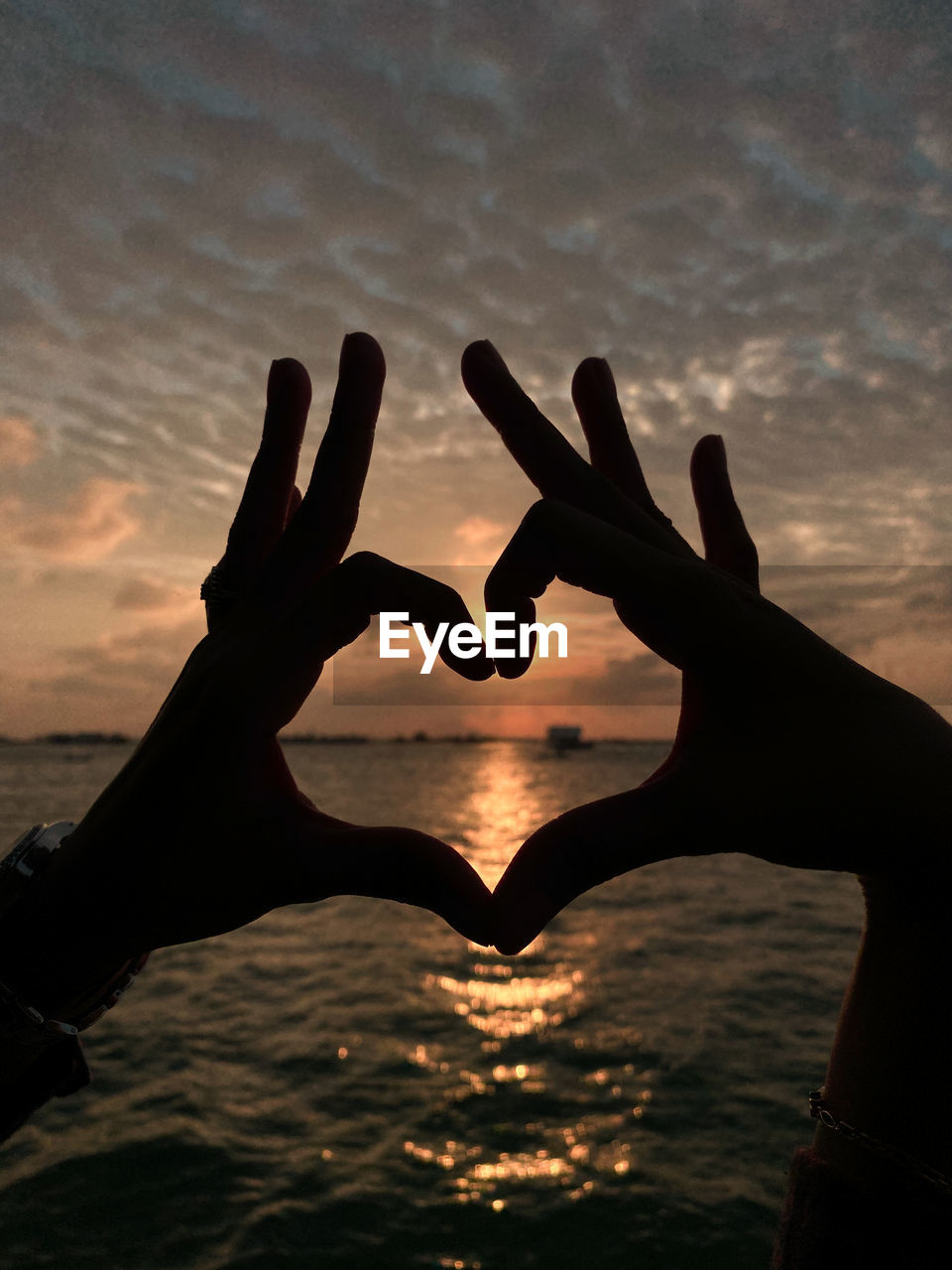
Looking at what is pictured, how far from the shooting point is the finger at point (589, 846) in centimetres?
150

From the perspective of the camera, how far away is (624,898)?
81.3 feet

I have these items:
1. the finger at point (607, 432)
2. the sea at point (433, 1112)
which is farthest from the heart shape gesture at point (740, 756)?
the sea at point (433, 1112)

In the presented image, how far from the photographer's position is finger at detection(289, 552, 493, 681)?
64.2 inches

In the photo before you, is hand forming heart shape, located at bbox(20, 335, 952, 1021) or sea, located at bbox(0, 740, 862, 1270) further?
sea, located at bbox(0, 740, 862, 1270)

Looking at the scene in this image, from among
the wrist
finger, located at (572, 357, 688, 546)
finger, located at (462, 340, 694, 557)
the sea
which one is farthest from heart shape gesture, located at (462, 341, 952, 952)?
the sea

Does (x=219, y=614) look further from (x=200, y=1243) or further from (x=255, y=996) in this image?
(x=255, y=996)

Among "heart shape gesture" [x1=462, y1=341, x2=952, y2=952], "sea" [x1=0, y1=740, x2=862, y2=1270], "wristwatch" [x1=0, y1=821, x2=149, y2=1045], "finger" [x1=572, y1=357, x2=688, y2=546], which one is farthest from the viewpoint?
"sea" [x1=0, y1=740, x2=862, y2=1270]

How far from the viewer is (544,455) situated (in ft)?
6.05

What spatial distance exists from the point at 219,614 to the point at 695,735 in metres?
1.26

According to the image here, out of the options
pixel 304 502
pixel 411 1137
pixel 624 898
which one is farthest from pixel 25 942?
pixel 624 898

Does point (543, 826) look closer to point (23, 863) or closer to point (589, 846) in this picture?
point (589, 846)

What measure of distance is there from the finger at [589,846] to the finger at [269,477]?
1.06 m

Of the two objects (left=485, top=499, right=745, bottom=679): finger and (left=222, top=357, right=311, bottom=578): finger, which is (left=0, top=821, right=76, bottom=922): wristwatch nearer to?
(left=222, top=357, right=311, bottom=578): finger

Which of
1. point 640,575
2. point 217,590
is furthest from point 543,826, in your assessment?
point 217,590
